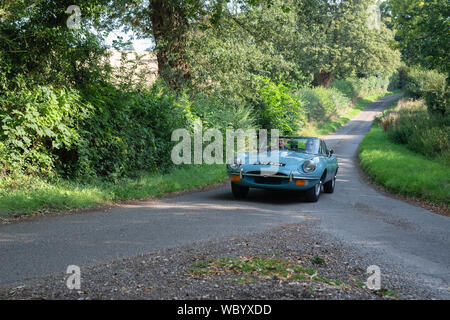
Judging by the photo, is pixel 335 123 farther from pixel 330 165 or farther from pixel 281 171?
pixel 281 171

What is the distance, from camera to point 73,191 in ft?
30.1

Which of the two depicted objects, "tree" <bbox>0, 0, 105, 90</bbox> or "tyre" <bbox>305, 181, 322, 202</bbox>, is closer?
"tree" <bbox>0, 0, 105, 90</bbox>

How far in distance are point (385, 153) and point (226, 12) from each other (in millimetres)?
10309

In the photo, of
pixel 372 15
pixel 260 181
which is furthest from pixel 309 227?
pixel 372 15

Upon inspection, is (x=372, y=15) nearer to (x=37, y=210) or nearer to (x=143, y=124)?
(x=143, y=124)

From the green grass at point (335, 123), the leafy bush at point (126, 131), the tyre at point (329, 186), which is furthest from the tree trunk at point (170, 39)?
the green grass at point (335, 123)


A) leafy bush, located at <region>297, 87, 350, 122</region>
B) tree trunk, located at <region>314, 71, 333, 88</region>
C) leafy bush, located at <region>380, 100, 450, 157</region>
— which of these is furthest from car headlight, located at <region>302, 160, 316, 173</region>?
tree trunk, located at <region>314, 71, 333, 88</region>

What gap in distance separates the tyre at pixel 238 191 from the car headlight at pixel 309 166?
66.6 inches

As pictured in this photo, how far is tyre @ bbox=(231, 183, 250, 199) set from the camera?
35.6 ft

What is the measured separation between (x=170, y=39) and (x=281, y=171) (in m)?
9.28

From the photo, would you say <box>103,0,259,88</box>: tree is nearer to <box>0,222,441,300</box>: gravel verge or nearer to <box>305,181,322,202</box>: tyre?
<box>305,181,322,202</box>: tyre

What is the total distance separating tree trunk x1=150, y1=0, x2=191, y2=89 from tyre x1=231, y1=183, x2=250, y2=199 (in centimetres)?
775

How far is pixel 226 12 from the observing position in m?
18.1

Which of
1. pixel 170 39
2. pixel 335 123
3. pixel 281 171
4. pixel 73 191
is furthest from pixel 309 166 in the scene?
pixel 335 123
